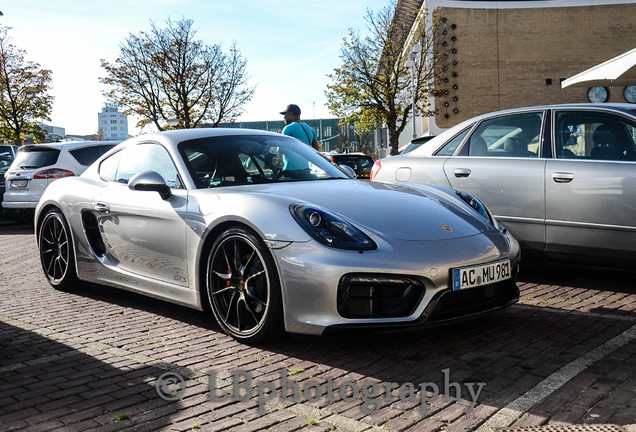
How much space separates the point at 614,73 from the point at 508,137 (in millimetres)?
11087

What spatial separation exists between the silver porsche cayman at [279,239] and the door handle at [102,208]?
0.04 feet

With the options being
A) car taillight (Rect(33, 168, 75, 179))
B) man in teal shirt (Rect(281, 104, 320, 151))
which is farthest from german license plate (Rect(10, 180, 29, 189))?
man in teal shirt (Rect(281, 104, 320, 151))

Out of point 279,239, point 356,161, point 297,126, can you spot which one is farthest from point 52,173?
point 279,239

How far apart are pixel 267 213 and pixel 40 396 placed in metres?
1.54

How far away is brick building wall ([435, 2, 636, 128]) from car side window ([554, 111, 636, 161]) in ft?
131

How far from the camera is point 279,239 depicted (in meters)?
3.93

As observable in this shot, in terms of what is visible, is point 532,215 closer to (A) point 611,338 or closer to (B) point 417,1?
(A) point 611,338

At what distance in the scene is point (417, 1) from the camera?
4794 centimetres

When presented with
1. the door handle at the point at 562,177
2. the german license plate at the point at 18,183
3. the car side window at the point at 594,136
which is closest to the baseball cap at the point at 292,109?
the car side window at the point at 594,136

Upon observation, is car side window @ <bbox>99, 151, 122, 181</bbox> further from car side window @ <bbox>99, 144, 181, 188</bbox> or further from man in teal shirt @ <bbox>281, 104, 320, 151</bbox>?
man in teal shirt @ <bbox>281, 104, 320, 151</bbox>

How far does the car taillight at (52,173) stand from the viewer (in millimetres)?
12523

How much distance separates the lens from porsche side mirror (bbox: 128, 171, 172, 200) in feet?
15.2

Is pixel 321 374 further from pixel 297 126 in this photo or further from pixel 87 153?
pixel 87 153

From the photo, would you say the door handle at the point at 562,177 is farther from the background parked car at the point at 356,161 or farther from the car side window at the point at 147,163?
the background parked car at the point at 356,161
